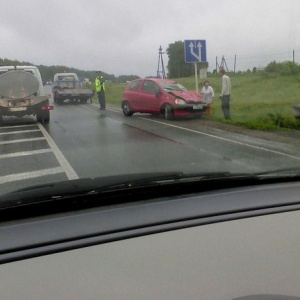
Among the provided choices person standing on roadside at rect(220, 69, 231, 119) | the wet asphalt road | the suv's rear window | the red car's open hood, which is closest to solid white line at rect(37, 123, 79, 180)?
the wet asphalt road

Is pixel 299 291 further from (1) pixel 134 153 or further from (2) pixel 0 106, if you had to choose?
(2) pixel 0 106

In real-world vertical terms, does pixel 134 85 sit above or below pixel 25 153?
above

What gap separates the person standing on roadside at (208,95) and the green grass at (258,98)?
16 centimetres

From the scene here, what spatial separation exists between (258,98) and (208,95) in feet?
8.62

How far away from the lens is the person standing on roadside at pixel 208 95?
1684cm

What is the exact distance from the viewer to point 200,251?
2.15m

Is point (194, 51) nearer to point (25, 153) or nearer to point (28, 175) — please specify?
point (25, 153)

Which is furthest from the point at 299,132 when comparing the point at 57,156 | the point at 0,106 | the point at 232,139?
the point at 0,106

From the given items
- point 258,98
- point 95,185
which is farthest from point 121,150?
point 258,98

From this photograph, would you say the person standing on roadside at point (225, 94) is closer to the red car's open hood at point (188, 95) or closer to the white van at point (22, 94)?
the red car's open hood at point (188, 95)

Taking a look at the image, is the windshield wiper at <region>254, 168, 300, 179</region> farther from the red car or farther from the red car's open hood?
the red car's open hood

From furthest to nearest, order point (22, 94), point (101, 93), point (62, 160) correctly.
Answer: point (101, 93), point (22, 94), point (62, 160)

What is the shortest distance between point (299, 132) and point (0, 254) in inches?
470

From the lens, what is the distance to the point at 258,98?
18.5m
